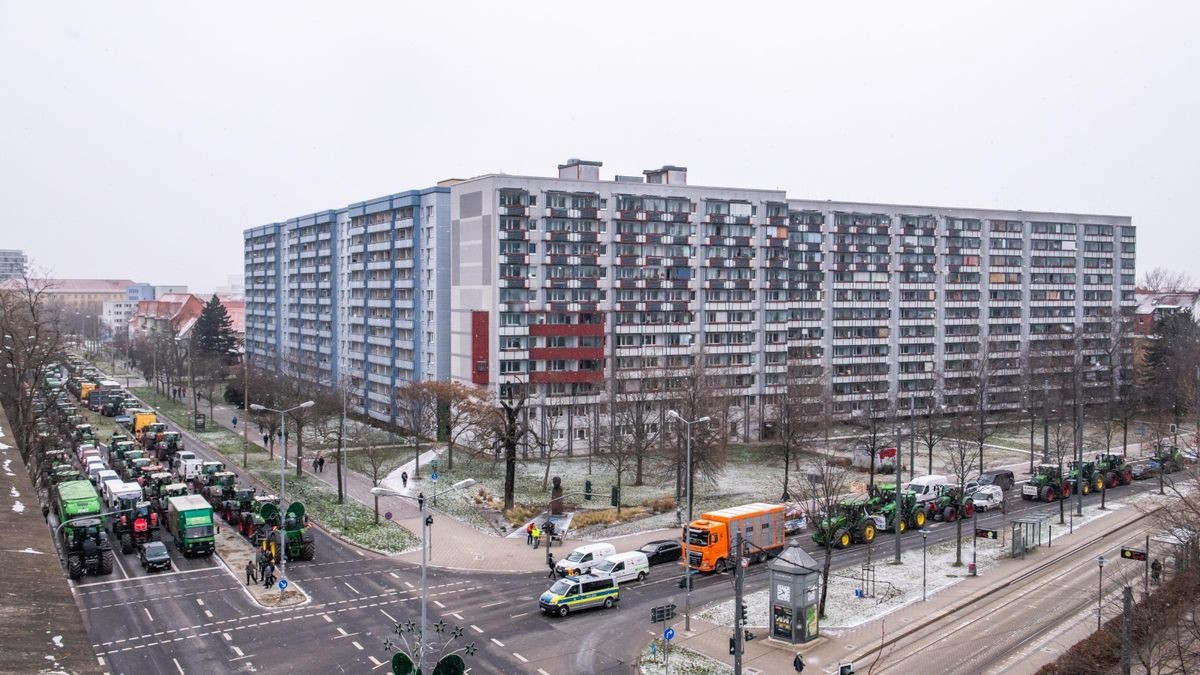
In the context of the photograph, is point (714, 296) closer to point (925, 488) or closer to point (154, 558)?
point (925, 488)

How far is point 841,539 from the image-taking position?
143ft

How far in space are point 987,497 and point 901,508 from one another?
8087mm

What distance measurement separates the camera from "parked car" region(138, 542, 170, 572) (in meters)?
39.6

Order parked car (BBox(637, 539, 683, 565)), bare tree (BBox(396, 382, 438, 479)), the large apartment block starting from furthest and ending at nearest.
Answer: the large apartment block → bare tree (BBox(396, 382, 438, 479)) → parked car (BBox(637, 539, 683, 565))

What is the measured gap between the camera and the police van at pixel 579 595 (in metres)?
34.3

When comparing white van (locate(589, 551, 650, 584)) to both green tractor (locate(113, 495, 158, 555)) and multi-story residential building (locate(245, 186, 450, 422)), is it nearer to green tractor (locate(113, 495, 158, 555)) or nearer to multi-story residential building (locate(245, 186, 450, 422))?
green tractor (locate(113, 495, 158, 555))

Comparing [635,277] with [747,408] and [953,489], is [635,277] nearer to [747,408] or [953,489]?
[747,408]

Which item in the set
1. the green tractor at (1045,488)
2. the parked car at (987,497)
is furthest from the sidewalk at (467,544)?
Result: the green tractor at (1045,488)

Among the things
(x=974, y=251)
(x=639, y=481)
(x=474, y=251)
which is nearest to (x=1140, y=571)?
(x=639, y=481)

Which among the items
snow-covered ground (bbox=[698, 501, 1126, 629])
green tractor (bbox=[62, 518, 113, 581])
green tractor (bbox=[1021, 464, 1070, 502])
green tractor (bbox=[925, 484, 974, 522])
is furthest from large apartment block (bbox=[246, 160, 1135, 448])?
green tractor (bbox=[62, 518, 113, 581])

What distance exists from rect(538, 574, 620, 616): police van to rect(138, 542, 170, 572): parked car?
55.8 ft

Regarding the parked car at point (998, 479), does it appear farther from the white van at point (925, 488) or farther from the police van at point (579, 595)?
the police van at point (579, 595)

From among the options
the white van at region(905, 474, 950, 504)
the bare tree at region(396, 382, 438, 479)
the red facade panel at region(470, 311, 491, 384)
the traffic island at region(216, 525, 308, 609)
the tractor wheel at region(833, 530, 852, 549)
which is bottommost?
the traffic island at region(216, 525, 308, 609)

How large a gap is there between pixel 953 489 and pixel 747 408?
1225 inches
